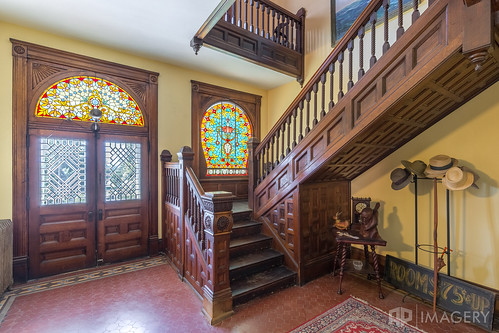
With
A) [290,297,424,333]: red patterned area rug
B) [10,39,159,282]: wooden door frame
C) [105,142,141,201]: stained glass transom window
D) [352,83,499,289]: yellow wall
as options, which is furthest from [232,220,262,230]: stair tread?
[10,39,159,282]: wooden door frame

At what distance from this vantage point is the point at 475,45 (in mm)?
1608

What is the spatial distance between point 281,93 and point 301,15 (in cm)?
152

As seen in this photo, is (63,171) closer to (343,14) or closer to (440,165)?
(440,165)

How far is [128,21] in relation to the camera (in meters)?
2.92

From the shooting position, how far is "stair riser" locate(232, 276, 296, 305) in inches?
102

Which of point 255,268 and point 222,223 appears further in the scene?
point 255,268

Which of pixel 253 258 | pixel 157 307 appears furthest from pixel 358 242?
pixel 157 307

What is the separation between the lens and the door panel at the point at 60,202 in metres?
3.09

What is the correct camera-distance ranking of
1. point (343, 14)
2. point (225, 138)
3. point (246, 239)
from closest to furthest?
point (246, 239) < point (343, 14) < point (225, 138)

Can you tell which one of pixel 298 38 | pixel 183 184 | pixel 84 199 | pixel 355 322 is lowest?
pixel 355 322

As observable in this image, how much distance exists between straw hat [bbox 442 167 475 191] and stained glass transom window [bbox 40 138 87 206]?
15.4 feet

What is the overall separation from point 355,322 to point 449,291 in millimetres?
1152

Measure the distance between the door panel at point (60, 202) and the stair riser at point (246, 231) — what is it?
214 centimetres

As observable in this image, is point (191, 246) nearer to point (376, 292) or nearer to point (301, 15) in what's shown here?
point (376, 292)
